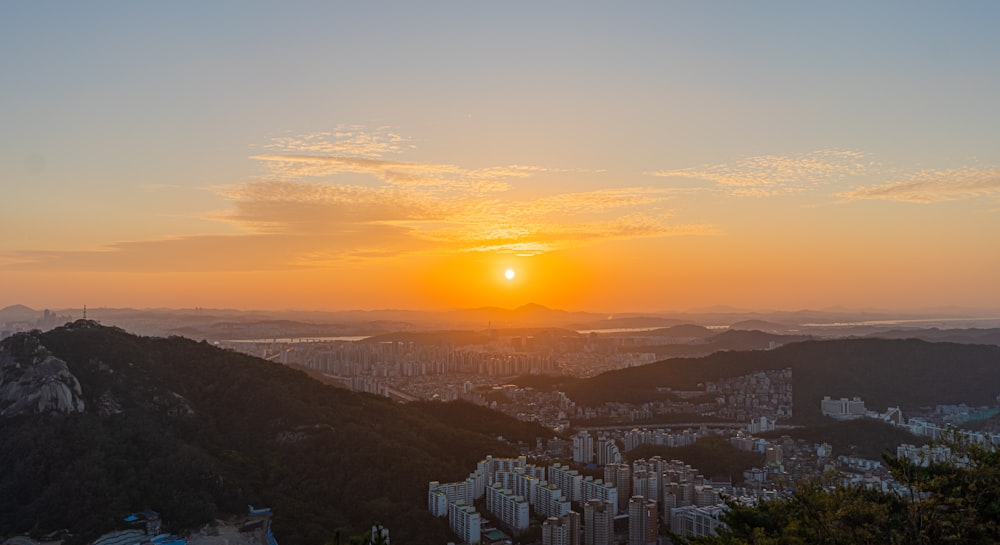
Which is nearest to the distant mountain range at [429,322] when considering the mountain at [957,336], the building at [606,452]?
the mountain at [957,336]

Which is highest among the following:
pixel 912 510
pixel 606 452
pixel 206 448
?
pixel 912 510

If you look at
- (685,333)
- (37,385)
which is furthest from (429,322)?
(37,385)

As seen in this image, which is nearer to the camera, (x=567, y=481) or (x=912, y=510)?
(x=912, y=510)

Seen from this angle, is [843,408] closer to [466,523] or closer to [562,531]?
[562,531]

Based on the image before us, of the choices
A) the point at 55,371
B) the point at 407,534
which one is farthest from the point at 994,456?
the point at 55,371

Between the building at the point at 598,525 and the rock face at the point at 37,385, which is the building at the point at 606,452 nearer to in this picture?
the building at the point at 598,525

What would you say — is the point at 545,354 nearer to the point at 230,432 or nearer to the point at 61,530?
the point at 230,432
